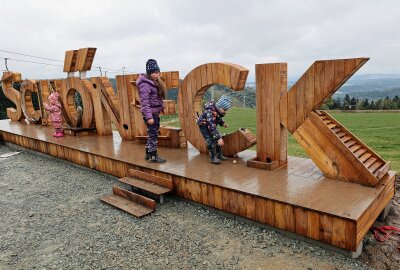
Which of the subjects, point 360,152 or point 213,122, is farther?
point 213,122

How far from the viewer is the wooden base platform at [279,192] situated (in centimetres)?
349

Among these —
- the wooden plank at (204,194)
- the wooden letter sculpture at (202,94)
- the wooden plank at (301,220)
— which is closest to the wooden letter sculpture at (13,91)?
A: the wooden letter sculpture at (202,94)

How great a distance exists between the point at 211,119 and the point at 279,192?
1839 millimetres

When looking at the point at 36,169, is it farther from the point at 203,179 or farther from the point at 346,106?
the point at 346,106

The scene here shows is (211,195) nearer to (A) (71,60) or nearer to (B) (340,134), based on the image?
(B) (340,134)

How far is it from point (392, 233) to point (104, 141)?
6.64 metres

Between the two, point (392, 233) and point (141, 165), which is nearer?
point (392, 233)

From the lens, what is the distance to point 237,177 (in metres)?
4.82

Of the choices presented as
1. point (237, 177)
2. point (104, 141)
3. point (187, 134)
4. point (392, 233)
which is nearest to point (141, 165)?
point (187, 134)

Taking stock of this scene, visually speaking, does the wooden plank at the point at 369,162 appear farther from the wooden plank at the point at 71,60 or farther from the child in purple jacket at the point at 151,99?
the wooden plank at the point at 71,60

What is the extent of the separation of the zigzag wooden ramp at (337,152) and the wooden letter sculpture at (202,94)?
3.66ft

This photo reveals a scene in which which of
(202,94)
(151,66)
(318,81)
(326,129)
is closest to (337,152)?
(326,129)

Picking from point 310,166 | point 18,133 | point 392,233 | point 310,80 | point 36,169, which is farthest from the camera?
point 18,133

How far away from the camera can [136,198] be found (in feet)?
17.1
